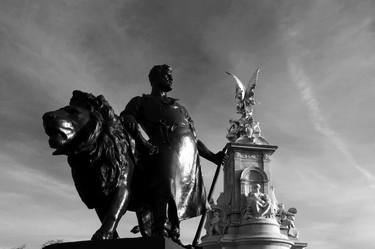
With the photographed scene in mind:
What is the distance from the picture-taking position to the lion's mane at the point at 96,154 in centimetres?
321

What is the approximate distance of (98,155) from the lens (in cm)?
325

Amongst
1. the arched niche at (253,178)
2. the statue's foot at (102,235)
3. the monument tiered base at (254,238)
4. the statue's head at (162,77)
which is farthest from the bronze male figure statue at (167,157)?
the arched niche at (253,178)

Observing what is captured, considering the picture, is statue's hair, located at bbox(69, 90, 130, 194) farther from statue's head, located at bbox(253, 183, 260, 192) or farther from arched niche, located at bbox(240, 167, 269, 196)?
arched niche, located at bbox(240, 167, 269, 196)

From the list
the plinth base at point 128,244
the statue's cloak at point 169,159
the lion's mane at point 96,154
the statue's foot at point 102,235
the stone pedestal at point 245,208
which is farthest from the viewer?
the stone pedestal at point 245,208

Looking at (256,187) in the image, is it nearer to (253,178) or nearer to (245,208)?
(253,178)

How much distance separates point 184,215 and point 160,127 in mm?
816

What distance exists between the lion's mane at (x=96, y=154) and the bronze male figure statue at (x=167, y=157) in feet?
1.01

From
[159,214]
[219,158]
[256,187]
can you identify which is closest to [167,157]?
[159,214]

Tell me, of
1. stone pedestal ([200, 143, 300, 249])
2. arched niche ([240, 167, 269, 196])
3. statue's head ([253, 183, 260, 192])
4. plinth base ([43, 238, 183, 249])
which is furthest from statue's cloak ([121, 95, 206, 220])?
arched niche ([240, 167, 269, 196])

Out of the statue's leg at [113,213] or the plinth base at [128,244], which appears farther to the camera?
the statue's leg at [113,213]

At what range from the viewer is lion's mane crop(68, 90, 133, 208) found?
3213 millimetres

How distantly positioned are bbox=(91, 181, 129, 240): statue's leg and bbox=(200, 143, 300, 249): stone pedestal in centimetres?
1813

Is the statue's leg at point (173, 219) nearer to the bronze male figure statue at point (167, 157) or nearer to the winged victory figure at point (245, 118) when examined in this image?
A: the bronze male figure statue at point (167, 157)

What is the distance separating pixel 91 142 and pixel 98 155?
118mm
